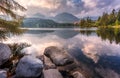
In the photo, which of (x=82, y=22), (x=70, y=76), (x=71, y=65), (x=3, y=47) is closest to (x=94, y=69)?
(x=71, y=65)

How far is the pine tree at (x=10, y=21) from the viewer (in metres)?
12.2

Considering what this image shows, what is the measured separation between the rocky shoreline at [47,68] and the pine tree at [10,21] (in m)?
2.03

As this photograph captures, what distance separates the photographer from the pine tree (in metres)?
12.2

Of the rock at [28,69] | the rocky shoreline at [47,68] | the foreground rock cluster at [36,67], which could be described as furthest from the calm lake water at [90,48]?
the rock at [28,69]

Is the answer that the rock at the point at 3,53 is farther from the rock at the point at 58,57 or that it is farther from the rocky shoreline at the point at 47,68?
the rock at the point at 58,57

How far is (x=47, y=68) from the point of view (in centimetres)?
1118

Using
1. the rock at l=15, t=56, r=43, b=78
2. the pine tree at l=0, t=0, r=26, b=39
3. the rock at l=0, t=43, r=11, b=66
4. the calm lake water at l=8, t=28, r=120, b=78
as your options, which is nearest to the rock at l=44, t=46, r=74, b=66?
the calm lake water at l=8, t=28, r=120, b=78

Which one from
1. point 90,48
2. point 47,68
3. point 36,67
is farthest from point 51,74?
point 90,48

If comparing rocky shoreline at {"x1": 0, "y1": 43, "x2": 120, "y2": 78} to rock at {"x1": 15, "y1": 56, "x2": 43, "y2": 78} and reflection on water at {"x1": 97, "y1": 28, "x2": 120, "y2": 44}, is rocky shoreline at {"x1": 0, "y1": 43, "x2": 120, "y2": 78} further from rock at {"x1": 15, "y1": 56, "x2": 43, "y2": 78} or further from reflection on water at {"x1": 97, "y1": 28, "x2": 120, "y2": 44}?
reflection on water at {"x1": 97, "y1": 28, "x2": 120, "y2": 44}

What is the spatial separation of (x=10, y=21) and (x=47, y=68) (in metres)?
5.14

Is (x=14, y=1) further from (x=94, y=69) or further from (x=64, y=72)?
(x=94, y=69)

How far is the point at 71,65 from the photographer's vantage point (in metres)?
12.5

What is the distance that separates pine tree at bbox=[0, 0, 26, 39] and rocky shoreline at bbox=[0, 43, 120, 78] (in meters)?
2.03

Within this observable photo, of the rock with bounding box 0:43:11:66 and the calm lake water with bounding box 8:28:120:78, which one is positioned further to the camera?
the calm lake water with bounding box 8:28:120:78
